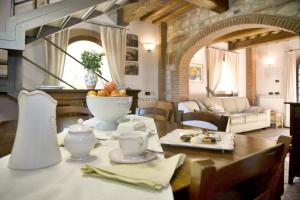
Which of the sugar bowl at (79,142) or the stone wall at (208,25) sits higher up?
the stone wall at (208,25)

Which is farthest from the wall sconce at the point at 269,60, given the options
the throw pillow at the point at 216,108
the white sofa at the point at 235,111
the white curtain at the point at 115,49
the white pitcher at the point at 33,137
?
the white pitcher at the point at 33,137

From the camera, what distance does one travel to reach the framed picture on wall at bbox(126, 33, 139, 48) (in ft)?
16.6

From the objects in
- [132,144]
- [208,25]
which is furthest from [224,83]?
[132,144]

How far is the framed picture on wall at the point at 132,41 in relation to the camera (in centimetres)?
505

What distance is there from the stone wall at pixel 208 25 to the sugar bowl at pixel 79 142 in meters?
3.70

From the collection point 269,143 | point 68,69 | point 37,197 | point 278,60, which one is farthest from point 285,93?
point 37,197

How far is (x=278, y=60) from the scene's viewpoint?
7141 mm

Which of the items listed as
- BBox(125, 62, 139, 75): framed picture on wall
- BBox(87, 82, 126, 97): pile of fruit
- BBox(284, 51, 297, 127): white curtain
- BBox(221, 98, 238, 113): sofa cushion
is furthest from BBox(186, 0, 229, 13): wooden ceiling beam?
BBox(284, 51, 297, 127): white curtain

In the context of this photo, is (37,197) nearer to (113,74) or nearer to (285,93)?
(113,74)

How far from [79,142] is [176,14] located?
510 cm

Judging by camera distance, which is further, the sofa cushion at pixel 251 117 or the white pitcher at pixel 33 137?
the sofa cushion at pixel 251 117

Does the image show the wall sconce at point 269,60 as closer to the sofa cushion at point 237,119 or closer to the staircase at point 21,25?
the sofa cushion at point 237,119

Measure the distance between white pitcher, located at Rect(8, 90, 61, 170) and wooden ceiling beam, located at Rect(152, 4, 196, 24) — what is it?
479 centimetres

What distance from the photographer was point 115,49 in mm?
4684
